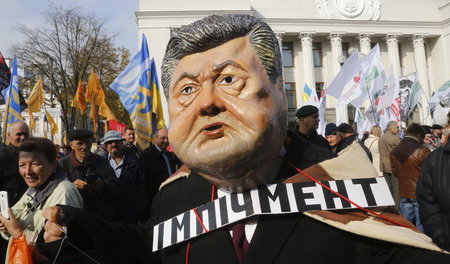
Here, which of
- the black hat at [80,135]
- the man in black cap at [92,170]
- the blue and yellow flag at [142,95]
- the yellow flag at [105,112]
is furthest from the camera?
the yellow flag at [105,112]

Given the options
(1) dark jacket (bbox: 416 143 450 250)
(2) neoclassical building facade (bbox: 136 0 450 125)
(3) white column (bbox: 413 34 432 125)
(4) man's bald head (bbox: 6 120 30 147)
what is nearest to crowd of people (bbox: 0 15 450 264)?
(1) dark jacket (bbox: 416 143 450 250)

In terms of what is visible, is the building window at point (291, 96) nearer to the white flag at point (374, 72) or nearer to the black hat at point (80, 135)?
the white flag at point (374, 72)

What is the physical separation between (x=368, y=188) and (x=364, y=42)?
35548 millimetres

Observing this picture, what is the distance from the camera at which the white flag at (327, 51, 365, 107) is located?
9.03m

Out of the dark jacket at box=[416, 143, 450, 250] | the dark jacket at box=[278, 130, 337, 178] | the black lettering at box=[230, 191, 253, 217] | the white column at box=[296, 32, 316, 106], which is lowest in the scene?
the dark jacket at box=[416, 143, 450, 250]

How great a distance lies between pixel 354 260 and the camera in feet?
3.88

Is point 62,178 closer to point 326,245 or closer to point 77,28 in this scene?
point 326,245

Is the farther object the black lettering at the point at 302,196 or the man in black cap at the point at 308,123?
the man in black cap at the point at 308,123

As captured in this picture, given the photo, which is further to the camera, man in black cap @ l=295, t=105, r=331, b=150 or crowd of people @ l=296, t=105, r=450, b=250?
man in black cap @ l=295, t=105, r=331, b=150

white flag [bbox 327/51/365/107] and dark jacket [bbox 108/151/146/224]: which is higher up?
white flag [bbox 327/51/365/107]

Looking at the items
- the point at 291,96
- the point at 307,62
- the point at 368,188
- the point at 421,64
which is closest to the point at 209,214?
the point at 368,188

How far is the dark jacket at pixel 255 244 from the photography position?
117cm

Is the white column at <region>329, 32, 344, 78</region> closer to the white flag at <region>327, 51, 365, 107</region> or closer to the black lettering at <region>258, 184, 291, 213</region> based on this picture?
the white flag at <region>327, 51, 365, 107</region>

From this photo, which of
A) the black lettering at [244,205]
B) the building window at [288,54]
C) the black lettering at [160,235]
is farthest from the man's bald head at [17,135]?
the building window at [288,54]
